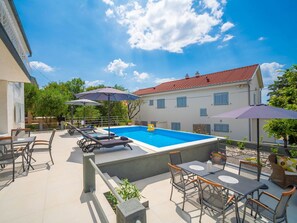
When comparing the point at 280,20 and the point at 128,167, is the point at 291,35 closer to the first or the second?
the point at 280,20

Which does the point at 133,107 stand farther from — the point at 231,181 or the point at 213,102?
the point at 231,181

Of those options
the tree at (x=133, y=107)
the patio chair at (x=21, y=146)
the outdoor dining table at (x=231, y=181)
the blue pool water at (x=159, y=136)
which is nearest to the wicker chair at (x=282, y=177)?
the outdoor dining table at (x=231, y=181)

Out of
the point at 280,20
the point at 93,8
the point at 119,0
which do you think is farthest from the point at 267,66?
the point at 93,8

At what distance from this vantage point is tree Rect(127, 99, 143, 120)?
2376 cm

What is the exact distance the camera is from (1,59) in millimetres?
4859

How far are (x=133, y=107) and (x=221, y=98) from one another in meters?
14.0

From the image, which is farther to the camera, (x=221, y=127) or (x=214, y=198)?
(x=221, y=127)

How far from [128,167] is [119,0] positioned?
10.2m

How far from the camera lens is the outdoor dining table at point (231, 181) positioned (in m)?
3.22

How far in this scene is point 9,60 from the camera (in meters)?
5.00

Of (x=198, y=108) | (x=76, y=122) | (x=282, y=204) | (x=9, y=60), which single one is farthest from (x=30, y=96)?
(x=282, y=204)

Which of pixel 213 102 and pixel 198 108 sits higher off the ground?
pixel 213 102

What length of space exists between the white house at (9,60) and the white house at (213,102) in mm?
14461

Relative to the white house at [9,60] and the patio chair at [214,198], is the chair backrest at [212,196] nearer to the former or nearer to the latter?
the patio chair at [214,198]
